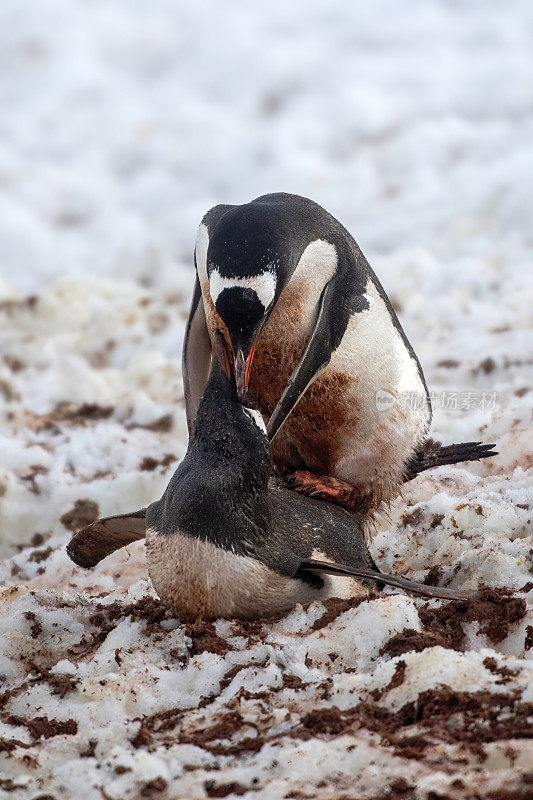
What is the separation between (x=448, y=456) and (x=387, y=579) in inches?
33.2

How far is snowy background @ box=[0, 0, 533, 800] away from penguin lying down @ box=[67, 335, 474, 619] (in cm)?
9

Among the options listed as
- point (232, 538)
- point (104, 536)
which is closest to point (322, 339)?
point (232, 538)

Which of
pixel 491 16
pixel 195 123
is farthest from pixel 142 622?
pixel 491 16

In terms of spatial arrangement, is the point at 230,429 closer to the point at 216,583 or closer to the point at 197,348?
the point at 216,583

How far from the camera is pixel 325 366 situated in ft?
9.36

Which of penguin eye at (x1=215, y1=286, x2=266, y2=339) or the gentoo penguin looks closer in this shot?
penguin eye at (x1=215, y1=286, x2=266, y2=339)

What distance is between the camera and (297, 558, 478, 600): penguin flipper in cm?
226

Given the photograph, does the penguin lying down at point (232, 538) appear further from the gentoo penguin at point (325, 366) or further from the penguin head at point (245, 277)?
the gentoo penguin at point (325, 366)

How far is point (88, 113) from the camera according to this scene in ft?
24.7

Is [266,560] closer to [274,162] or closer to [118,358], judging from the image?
[118,358]

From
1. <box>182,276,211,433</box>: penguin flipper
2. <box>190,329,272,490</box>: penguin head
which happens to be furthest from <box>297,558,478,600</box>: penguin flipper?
<box>182,276,211,433</box>: penguin flipper

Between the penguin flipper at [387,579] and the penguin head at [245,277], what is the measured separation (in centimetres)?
46

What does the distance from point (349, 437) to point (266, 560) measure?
737mm

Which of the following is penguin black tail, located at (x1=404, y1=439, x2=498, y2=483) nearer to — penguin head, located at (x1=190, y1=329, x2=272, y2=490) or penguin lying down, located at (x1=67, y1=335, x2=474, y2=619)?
penguin lying down, located at (x1=67, y1=335, x2=474, y2=619)
